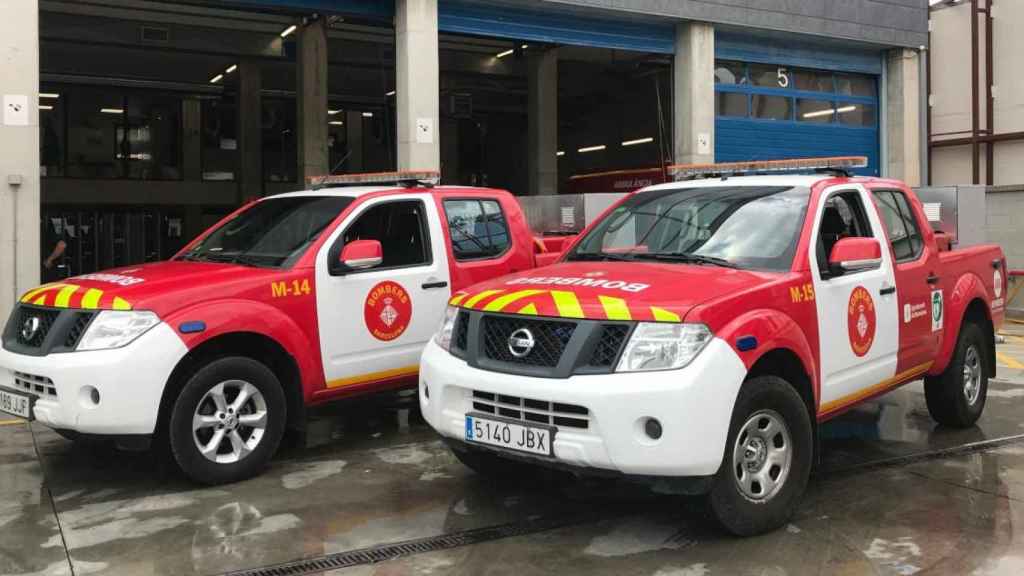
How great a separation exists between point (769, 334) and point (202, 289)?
327cm

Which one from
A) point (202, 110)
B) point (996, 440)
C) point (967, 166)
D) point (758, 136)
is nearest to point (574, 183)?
point (758, 136)

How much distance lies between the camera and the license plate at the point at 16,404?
5691 mm

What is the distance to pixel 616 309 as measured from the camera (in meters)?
4.55

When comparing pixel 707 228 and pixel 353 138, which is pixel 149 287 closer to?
pixel 707 228

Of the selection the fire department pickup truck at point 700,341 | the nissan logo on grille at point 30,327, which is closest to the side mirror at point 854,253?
the fire department pickup truck at point 700,341

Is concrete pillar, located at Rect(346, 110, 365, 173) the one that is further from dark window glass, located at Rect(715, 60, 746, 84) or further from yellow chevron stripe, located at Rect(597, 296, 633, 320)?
yellow chevron stripe, located at Rect(597, 296, 633, 320)

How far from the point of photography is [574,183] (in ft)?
82.8

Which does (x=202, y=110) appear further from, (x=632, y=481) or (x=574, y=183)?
(x=632, y=481)

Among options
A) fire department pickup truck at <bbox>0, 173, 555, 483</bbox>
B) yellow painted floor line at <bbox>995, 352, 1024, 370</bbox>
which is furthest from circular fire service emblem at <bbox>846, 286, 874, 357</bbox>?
yellow painted floor line at <bbox>995, 352, 1024, 370</bbox>

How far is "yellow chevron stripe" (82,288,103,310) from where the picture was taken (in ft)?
18.4

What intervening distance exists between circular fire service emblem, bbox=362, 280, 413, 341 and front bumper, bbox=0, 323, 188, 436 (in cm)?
142

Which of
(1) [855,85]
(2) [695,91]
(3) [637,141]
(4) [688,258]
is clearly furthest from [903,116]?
(4) [688,258]

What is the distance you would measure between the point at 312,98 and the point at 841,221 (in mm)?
16438

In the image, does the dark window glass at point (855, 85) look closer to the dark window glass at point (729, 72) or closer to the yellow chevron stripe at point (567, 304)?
the dark window glass at point (729, 72)
